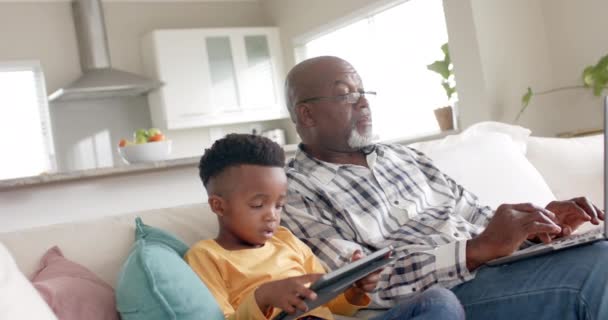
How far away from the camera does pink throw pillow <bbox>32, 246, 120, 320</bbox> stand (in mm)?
1233

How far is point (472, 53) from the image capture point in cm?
441

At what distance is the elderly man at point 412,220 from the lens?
1.34m

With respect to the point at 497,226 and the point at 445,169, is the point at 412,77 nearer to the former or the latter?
the point at 445,169

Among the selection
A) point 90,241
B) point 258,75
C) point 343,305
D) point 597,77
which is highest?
point 258,75

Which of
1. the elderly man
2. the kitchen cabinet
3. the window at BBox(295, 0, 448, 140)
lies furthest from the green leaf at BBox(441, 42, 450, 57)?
the elderly man

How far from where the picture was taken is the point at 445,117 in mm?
4652

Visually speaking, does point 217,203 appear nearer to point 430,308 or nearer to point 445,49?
point 430,308

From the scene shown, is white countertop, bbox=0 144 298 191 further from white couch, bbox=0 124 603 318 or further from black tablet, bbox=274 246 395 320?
black tablet, bbox=274 246 395 320

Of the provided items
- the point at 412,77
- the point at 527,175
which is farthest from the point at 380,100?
the point at 527,175

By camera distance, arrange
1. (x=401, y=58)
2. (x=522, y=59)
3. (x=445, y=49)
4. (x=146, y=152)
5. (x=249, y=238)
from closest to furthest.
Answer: (x=249, y=238) → (x=146, y=152) → (x=522, y=59) → (x=445, y=49) → (x=401, y=58)

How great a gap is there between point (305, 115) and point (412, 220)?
0.41 metres

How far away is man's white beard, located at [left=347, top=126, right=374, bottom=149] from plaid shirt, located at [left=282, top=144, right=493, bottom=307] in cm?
4

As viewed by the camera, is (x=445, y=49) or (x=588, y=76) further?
(x=445, y=49)

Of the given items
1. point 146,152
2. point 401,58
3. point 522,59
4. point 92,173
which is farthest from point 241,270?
point 401,58
